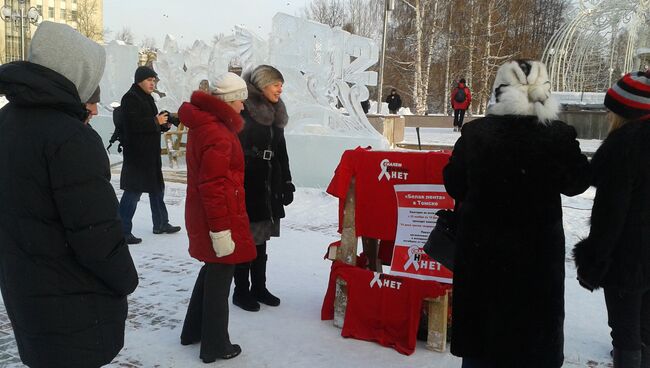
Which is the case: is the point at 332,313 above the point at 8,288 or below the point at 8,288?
below

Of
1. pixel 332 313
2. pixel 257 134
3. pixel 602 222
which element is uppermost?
pixel 257 134

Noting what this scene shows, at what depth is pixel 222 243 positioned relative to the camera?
10.3 ft

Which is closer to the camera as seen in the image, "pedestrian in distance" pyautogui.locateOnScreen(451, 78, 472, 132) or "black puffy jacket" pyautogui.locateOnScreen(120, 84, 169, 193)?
"black puffy jacket" pyautogui.locateOnScreen(120, 84, 169, 193)

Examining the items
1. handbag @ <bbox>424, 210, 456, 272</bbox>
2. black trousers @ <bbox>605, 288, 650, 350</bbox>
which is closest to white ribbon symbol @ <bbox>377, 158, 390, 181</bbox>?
handbag @ <bbox>424, 210, 456, 272</bbox>

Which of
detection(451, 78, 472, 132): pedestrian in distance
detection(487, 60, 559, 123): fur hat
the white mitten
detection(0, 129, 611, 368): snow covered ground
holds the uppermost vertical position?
detection(451, 78, 472, 132): pedestrian in distance

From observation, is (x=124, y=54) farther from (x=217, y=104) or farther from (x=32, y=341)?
(x=32, y=341)

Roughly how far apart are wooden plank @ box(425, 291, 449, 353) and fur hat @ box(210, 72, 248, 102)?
71.8 inches

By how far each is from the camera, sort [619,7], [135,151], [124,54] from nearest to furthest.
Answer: [135,151], [124,54], [619,7]

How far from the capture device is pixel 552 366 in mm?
2518

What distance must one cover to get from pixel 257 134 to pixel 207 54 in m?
9.63

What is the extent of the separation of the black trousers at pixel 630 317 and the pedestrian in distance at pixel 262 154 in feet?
7.67

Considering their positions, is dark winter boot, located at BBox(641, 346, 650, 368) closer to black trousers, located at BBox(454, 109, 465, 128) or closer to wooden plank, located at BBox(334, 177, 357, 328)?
wooden plank, located at BBox(334, 177, 357, 328)

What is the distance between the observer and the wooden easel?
3.79 meters

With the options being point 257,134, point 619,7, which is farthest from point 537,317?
point 619,7
